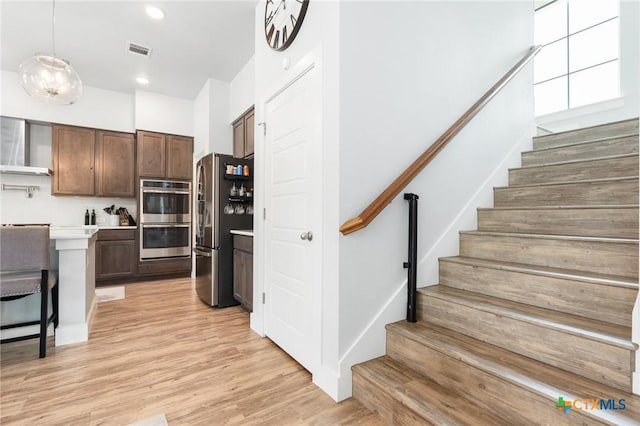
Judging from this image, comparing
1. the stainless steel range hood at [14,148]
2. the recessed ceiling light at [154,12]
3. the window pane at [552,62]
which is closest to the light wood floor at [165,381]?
the stainless steel range hood at [14,148]

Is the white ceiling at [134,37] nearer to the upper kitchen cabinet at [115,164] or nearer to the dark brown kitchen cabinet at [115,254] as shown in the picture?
the upper kitchen cabinet at [115,164]

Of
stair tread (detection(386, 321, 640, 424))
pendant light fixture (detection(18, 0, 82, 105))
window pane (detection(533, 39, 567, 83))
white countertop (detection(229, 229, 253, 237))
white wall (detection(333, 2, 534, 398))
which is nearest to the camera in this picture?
stair tread (detection(386, 321, 640, 424))

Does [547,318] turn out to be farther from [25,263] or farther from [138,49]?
[138,49]

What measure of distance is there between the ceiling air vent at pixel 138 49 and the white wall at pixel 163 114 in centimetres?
123

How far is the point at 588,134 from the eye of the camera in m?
2.68

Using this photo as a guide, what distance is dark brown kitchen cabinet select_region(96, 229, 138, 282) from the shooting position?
4.47 m

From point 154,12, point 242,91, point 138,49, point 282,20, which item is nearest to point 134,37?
point 138,49

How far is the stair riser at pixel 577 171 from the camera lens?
6.69 ft

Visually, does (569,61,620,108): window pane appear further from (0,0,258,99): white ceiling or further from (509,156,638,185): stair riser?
(0,0,258,99): white ceiling

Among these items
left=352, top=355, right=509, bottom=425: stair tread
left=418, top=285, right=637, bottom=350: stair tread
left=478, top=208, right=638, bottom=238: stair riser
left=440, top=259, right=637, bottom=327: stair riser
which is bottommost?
left=352, top=355, right=509, bottom=425: stair tread

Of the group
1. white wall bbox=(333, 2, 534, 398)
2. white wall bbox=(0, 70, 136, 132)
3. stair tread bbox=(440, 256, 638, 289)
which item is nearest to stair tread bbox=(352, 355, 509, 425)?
white wall bbox=(333, 2, 534, 398)

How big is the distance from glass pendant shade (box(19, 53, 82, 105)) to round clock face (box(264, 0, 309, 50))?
1.87m

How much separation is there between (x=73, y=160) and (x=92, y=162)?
0.76ft

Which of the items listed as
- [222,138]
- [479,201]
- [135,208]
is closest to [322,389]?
[479,201]
